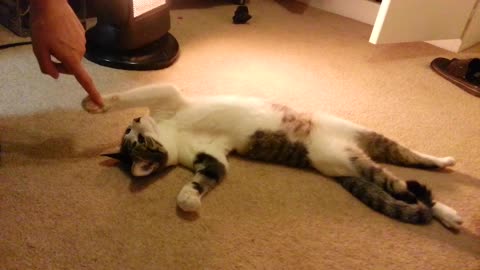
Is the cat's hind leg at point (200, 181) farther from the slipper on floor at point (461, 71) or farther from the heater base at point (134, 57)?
the slipper on floor at point (461, 71)

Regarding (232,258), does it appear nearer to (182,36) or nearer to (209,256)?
Answer: (209,256)

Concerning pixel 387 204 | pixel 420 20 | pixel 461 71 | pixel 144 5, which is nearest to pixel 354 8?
pixel 420 20

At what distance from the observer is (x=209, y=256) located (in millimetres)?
935

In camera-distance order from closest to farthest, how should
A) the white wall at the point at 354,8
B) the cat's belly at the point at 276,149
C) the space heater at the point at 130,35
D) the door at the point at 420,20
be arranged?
1. the cat's belly at the point at 276,149
2. the space heater at the point at 130,35
3. the door at the point at 420,20
4. the white wall at the point at 354,8

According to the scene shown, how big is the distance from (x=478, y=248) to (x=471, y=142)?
587 millimetres

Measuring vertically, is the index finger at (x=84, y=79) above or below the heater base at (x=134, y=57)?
above

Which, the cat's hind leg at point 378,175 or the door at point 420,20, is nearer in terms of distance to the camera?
the cat's hind leg at point 378,175

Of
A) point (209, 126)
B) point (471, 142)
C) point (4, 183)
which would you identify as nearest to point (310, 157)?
point (209, 126)

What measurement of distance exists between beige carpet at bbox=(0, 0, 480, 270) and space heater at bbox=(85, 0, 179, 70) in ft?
0.22

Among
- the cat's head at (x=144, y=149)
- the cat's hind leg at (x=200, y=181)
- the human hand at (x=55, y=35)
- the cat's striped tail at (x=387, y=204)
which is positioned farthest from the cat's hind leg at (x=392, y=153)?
the human hand at (x=55, y=35)

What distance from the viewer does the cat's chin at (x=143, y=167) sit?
1.08 metres

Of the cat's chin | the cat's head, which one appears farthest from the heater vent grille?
the cat's chin

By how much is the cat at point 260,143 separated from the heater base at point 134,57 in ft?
1.59

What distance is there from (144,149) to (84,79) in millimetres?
231
